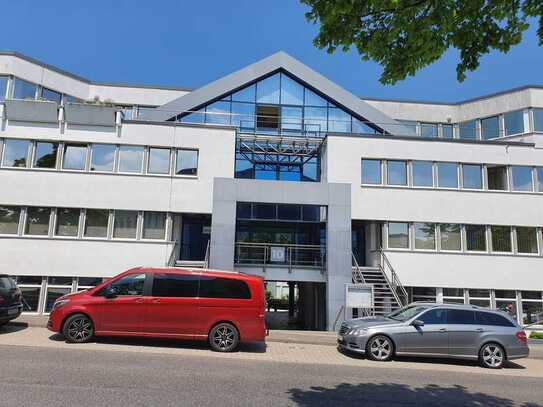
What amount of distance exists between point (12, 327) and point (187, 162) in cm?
913

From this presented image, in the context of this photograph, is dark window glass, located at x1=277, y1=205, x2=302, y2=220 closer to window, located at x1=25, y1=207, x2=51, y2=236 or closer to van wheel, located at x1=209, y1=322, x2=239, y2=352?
window, located at x1=25, y1=207, x2=51, y2=236

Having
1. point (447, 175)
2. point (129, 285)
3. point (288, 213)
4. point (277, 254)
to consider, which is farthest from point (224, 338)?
point (447, 175)

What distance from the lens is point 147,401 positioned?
6.37m

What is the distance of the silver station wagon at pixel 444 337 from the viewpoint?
11484mm

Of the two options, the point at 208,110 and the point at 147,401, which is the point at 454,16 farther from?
the point at 208,110

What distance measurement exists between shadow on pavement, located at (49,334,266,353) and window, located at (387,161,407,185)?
10.7m

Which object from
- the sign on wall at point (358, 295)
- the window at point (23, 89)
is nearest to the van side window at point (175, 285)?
the sign on wall at point (358, 295)

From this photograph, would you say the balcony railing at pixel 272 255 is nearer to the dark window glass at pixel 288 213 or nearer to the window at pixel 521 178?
the dark window glass at pixel 288 213

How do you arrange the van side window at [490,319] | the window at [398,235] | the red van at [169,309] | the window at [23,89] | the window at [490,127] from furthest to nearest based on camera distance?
the window at [490,127] < the window at [23,89] < the window at [398,235] < the van side window at [490,319] < the red van at [169,309]

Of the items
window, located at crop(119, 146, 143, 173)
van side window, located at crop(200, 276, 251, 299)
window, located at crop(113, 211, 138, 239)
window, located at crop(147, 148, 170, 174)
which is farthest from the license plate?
window, located at crop(147, 148, 170, 174)

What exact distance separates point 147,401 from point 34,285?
13.6 meters

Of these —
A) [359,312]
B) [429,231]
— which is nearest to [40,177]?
[359,312]

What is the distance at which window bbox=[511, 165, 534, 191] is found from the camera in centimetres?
2041

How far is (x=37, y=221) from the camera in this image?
1823 cm
